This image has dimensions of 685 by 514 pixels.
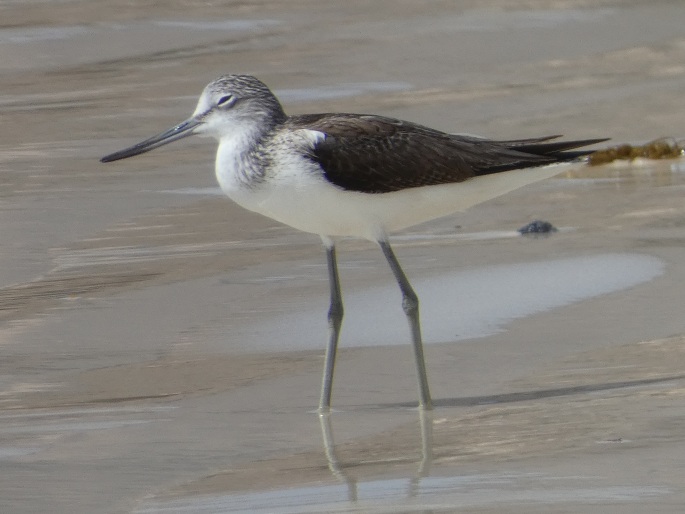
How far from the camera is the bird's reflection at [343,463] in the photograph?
4.64 metres

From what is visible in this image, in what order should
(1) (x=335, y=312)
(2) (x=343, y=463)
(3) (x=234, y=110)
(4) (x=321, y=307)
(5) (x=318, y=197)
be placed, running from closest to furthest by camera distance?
(2) (x=343, y=463)
(5) (x=318, y=197)
(3) (x=234, y=110)
(1) (x=335, y=312)
(4) (x=321, y=307)

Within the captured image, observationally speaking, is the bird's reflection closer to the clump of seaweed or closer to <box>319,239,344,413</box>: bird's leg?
<box>319,239,344,413</box>: bird's leg

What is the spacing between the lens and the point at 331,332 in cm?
603

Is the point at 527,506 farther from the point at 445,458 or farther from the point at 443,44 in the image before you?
the point at 443,44

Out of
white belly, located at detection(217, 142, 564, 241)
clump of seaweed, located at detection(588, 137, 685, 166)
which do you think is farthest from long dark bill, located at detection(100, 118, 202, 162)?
clump of seaweed, located at detection(588, 137, 685, 166)

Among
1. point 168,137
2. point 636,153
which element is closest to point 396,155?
point 168,137

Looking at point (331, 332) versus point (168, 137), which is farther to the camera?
point (168, 137)

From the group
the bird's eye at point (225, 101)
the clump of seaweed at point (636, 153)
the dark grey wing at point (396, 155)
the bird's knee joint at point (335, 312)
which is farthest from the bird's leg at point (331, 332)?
the clump of seaweed at point (636, 153)

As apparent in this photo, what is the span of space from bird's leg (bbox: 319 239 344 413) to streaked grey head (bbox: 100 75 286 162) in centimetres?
54

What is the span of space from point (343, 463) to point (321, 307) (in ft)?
7.55

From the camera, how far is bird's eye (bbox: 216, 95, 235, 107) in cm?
600

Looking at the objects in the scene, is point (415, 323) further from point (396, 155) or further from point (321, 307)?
point (321, 307)

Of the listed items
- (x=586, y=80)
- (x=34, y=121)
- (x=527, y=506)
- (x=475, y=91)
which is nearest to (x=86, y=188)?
(x=34, y=121)

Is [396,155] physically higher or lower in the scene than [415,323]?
higher
